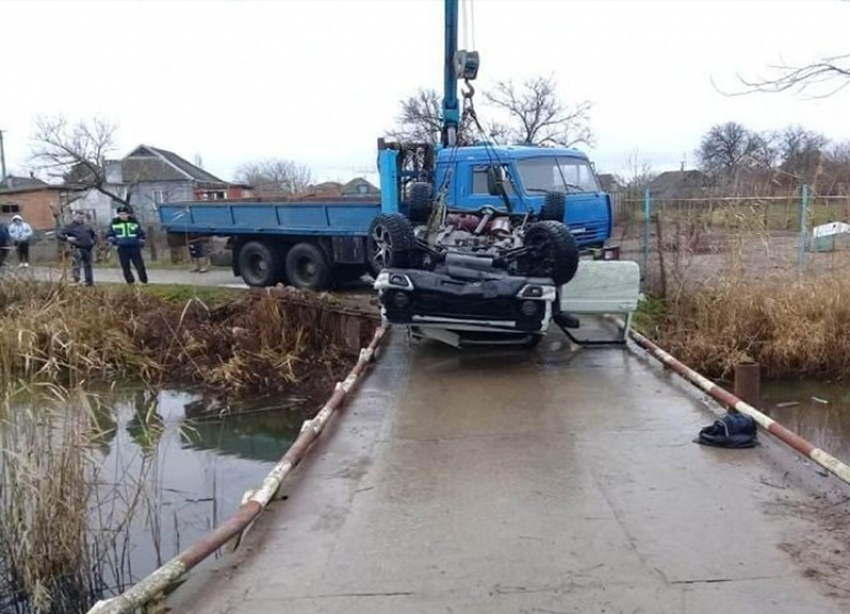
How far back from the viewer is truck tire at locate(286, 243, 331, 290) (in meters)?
14.1

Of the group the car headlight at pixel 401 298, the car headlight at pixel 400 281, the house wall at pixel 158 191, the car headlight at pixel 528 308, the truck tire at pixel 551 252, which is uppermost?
the house wall at pixel 158 191

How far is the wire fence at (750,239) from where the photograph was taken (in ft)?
34.8

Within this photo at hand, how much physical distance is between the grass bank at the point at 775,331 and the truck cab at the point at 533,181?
194 centimetres

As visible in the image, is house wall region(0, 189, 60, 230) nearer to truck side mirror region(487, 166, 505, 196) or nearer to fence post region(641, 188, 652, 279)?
fence post region(641, 188, 652, 279)

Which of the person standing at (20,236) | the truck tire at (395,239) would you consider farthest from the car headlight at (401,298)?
the person standing at (20,236)

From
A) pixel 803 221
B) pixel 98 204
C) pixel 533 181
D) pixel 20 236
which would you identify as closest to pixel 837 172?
pixel 803 221

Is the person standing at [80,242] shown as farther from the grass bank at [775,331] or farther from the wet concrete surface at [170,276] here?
the grass bank at [775,331]

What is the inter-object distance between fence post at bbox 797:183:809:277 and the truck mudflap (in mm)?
4684

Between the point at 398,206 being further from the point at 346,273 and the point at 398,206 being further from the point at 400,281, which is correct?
the point at 400,281

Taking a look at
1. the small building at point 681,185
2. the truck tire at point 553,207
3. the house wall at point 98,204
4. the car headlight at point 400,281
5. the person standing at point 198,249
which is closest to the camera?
the car headlight at point 400,281

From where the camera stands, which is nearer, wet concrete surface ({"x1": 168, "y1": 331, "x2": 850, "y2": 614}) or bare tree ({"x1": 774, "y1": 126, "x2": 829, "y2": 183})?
wet concrete surface ({"x1": 168, "y1": 331, "x2": 850, "y2": 614})

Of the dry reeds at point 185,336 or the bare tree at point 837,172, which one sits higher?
the bare tree at point 837,172

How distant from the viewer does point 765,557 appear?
12.8ft

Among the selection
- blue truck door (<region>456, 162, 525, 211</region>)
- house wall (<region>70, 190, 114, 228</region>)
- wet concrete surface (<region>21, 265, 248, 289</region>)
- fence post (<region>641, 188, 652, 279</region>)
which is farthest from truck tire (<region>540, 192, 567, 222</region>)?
house wall (<region>70, 190, 114, 228</region>)
